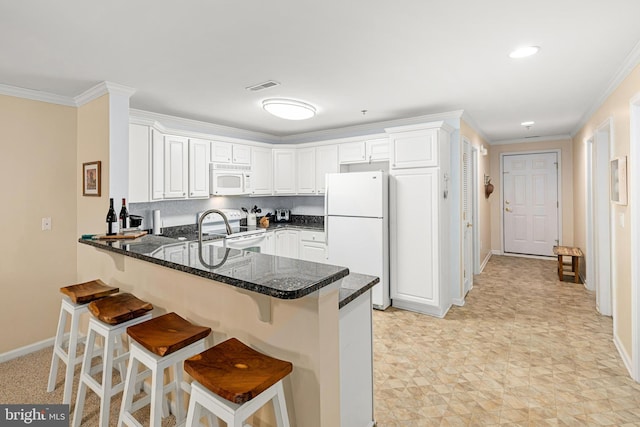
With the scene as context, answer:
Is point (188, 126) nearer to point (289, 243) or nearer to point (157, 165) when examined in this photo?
point (157, 165)

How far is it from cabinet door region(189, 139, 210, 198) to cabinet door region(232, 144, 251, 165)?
463mm

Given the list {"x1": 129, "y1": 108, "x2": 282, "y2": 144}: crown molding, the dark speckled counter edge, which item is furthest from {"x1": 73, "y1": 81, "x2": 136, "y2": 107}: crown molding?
the dark speckled counter edge

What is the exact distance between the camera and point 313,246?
4.92m

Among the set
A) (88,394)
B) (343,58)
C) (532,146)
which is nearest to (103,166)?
(88,394)

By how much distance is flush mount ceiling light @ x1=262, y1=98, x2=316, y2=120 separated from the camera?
333 centimetres

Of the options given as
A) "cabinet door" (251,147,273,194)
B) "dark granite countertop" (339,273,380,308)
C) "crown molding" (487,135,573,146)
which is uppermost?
"crown molding" (487,135,573,146)

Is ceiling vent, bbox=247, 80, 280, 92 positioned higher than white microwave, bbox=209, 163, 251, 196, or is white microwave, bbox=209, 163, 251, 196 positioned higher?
ceiling vent, bbox=247, 80, 280, 92

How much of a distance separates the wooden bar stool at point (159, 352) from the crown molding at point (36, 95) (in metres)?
2.62

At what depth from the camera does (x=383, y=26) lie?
1.94 m

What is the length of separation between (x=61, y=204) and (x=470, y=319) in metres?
4.40

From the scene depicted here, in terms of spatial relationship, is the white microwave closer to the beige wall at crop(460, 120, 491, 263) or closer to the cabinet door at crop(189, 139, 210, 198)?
the cabinet door at crop(189, 139, 210, 198)

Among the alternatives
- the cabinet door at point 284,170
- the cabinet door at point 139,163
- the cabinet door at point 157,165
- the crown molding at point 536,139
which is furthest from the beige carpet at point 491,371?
the crown molding at point 536,139

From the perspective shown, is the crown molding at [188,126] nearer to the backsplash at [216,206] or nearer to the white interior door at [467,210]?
the backsplash at [216,206]

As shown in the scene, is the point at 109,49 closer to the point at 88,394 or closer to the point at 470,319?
the point at 88,394
